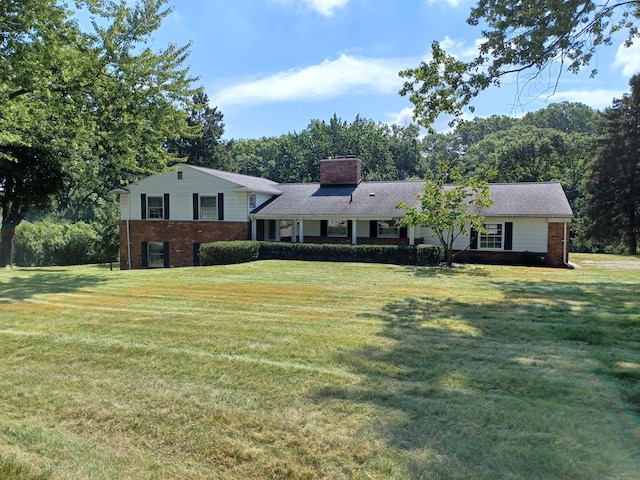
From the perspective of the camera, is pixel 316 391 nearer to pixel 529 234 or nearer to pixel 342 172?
pixel 529 234

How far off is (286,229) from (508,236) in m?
11.5

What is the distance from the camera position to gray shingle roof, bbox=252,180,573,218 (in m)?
19.5

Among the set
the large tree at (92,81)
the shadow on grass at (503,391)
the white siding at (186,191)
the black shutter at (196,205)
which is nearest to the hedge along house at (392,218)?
the white siding at (186,191)

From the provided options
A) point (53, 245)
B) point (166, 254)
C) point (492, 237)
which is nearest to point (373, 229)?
point (492, 237)

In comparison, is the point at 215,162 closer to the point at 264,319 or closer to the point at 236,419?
the point at 264,319

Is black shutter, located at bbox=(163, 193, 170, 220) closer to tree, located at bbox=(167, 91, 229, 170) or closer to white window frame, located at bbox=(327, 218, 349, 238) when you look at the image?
white window frame, located at bbox=(327, 218, 349, 238)

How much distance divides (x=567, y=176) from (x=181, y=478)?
140 ft

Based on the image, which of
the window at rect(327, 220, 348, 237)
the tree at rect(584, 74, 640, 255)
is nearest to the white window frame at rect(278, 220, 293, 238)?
the window at rect(327, 220, 348, 237)

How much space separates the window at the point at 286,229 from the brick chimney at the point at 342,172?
334cm

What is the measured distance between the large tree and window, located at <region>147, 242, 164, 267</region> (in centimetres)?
902

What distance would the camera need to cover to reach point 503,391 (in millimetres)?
3955

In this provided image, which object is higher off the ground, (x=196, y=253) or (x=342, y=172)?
(x=342, y=172)

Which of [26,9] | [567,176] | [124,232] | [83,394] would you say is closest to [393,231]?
[124,232]

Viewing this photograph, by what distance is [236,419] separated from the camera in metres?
3.39
